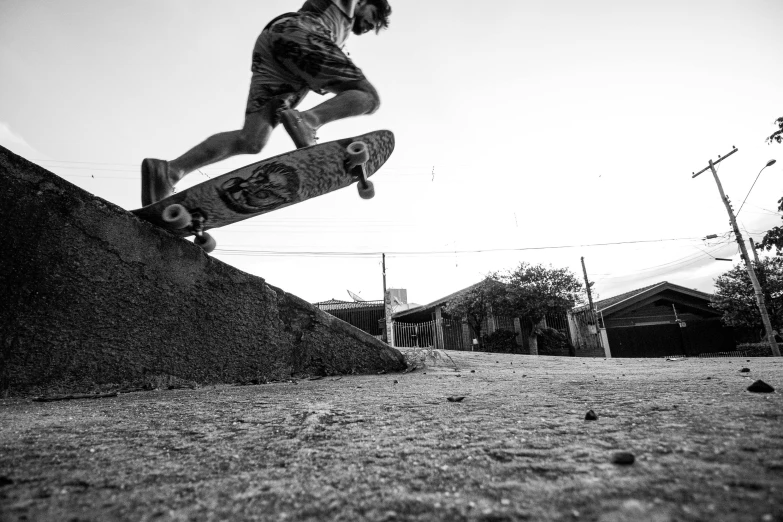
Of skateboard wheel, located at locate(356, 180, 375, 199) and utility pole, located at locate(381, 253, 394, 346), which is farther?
utility pole, located at locate(381, 253, 394, 346)

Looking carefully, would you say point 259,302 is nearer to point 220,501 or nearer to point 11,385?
point 11,385

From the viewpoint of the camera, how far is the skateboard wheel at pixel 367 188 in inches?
Answer: 91.7

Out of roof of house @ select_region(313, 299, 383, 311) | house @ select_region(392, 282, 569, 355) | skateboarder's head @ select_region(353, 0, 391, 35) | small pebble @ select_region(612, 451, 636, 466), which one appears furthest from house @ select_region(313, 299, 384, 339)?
small pebble @ select_region(612, 451, 636, 466)

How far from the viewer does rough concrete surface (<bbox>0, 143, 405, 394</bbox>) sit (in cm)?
161

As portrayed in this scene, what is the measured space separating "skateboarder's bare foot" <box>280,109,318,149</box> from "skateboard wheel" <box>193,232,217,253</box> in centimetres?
76

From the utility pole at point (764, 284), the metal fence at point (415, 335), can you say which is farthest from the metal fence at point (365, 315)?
the utility pole at point (764, 284)

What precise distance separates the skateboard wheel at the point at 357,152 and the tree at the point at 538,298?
18052 mm

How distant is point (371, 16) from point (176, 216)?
6.86ft

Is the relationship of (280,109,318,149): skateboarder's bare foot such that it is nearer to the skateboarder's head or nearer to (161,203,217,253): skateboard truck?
(161,203,217,253): skateboard truck

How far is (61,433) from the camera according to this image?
2.80 ft

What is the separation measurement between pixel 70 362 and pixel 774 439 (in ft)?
7.46

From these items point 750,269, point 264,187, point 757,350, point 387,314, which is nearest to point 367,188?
point 264,187

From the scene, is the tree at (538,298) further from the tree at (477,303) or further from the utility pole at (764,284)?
the utility pole at (764,284)

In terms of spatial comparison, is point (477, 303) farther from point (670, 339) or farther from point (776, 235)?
point (776, 235)
